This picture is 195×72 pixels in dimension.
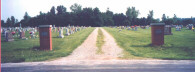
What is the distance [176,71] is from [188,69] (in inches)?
26.1

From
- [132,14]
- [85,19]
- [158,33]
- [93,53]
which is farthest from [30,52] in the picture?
[132,14]

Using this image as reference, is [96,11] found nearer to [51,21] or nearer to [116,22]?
[116,22]

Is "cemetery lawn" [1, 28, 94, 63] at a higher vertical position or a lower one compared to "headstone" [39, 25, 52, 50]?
lower

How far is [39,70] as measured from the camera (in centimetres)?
701

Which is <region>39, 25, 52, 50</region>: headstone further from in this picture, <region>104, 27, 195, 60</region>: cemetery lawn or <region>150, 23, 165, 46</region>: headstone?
<region>150, 23, 165, 46</region>: headstone

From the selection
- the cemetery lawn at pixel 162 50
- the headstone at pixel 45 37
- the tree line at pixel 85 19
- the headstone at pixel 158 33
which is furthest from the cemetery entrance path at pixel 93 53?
the tree line at pixel 85 19

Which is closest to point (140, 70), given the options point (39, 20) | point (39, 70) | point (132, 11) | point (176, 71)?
point (176, 71)

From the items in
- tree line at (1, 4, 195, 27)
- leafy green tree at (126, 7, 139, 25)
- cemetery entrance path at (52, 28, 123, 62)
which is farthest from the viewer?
leafy green tree at (126, 7, 139, 25)

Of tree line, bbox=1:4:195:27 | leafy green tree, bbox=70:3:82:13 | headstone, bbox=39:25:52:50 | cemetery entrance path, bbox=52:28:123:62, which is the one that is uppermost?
leafy green tree, bbox=70:3:82:13

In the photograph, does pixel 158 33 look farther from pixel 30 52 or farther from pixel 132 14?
pixel 132 14

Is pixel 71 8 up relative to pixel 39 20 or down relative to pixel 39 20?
up

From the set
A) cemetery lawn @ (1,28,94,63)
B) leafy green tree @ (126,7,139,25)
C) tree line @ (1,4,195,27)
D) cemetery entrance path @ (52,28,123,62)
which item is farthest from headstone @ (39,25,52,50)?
leafy green tree @ (126,7,139,25)

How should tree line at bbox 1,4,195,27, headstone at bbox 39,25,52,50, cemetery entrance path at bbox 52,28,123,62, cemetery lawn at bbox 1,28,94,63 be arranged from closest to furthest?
1. cemetery entrance path at bbox 52,28,123,62
2. cemetery lawn at bbox 1,28,94,63
3. headstone at bbox 39,25,52,50
4. tree line at bbox 1,4,195,27

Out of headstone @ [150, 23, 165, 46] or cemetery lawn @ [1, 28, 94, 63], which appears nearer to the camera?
cemetery lawn @ [1, 28, 94, 63]
